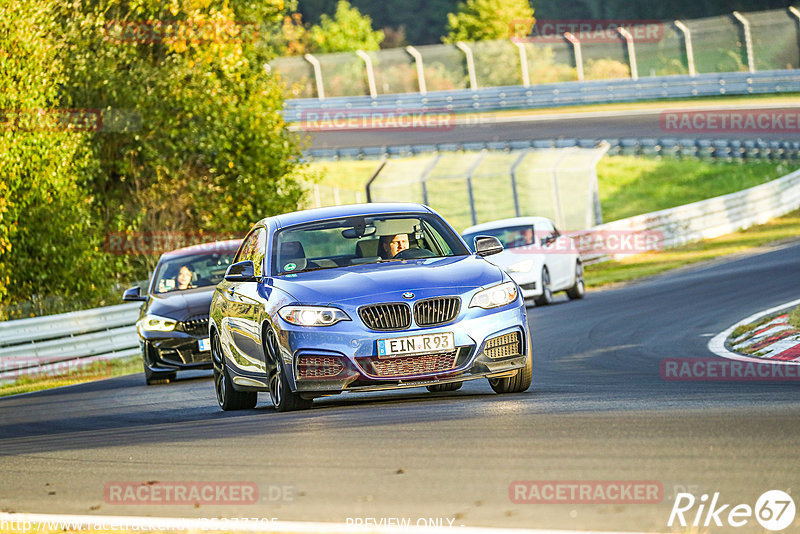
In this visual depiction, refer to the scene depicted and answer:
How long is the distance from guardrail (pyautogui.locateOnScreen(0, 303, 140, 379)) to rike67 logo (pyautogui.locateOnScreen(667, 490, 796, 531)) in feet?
53.3

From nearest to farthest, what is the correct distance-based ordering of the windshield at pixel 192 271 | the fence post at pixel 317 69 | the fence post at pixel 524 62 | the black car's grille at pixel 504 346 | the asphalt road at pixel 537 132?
the black car's grille at pixel 504 346
the windshield at pixel 192 271
the asphalt road at pixel 537 132
the fence post at pixel 524 62
the fence post at pixel 317 69

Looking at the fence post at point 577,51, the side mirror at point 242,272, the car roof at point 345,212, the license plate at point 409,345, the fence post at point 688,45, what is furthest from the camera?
the fence post at point 577,51

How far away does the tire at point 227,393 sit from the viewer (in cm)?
1162

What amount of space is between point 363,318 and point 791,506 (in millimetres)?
4460

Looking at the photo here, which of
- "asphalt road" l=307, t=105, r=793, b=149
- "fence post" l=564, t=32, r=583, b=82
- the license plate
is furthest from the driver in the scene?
"fence post" l=564, t=32, r=583, b=82

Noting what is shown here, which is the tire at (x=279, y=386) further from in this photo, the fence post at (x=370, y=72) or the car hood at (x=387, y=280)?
the fence post at (x=370, y=72)

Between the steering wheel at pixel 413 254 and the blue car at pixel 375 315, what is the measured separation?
0.04 feet

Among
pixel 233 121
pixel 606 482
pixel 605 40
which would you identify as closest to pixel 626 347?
pixel 606 482

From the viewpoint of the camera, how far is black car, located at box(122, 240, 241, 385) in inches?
640

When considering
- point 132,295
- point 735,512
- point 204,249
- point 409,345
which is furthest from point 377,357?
point 204,249

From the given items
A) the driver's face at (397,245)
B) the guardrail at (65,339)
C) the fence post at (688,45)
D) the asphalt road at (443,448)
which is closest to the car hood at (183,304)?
the asphalt road at (443,448)

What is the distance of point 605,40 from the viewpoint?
50500 millimetres

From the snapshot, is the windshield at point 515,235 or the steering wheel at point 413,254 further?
the windshield at point 515,235

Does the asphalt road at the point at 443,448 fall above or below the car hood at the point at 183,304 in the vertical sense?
above
